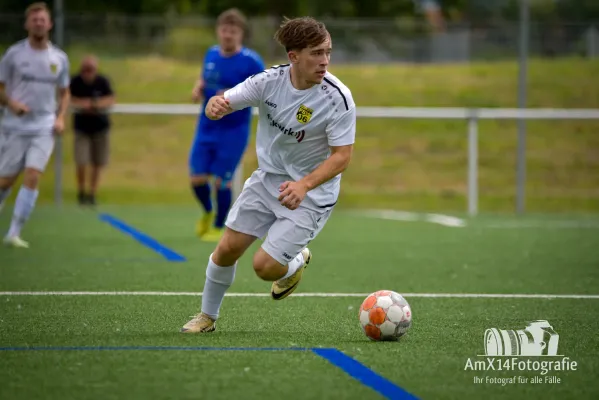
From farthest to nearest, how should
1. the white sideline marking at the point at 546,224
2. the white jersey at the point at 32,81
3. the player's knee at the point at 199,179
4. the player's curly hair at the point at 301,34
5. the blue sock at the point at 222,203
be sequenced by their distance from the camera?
the white sideline marking at the point at 546,224, the blue sock at the point at 222,203, the player's knee at the point at 199,179, the white jersey at the point at 32,81, the player's curly hair at the point at 301,34

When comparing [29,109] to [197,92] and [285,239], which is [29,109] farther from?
[285,239]

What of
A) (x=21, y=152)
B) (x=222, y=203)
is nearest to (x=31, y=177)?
(x=21, y=152)

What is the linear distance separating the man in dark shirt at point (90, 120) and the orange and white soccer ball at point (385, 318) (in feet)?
34.9

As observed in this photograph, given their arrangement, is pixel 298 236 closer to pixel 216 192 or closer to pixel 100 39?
pixel 216 192

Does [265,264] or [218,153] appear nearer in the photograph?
[265,264]

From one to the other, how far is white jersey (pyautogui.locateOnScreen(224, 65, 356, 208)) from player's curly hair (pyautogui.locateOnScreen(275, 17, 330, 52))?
0.71ft

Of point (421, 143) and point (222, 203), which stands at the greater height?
point (222, 203)

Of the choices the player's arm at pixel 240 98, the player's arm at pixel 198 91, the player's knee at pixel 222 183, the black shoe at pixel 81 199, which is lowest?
the black shoe at pixel 81 199

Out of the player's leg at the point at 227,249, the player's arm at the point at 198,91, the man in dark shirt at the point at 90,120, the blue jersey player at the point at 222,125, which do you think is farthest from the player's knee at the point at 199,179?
the player's leg at the point at 227,249

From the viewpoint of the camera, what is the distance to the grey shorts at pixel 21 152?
10094mm

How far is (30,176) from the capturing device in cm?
1011

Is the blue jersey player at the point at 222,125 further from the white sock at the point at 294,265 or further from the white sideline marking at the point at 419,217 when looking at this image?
the white sock at the point at 294,265

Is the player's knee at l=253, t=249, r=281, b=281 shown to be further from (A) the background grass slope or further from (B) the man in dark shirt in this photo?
(A) the background grass slope

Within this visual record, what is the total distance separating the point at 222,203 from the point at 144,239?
2.93ft
